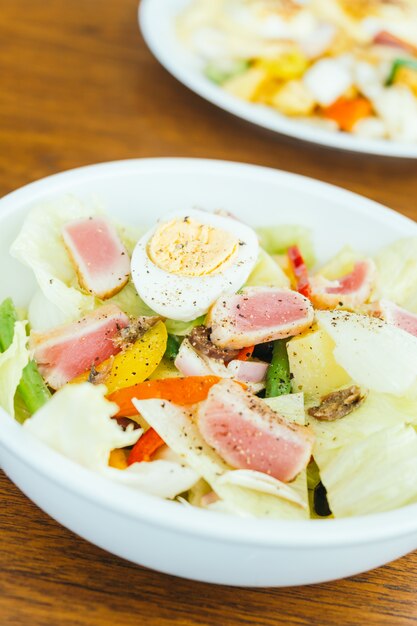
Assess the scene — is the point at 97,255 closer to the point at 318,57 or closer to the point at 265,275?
the point at 265,275

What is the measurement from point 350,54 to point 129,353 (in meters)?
2.68

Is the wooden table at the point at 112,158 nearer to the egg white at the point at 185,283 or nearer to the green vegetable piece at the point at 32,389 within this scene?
the green vegetable piece at the point at 32,389

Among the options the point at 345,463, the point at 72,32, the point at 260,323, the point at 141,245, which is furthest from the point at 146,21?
the point at 345,463

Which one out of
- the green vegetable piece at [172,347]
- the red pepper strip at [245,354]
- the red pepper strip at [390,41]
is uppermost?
the red pepper strip at [390,41]

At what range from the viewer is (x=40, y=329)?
2002 millimetres

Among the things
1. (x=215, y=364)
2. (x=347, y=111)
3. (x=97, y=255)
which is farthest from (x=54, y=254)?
(x=347, y=111)

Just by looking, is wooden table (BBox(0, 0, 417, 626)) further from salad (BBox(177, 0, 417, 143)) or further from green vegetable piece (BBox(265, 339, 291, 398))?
green vegetable piece (BBox(265, 339, 291, 398))

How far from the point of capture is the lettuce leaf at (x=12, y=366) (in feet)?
5.55

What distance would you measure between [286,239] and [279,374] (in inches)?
27.3

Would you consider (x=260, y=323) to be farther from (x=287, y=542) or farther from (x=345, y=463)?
(x=287, y=542)

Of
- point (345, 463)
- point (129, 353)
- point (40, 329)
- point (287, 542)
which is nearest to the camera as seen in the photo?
point (287, 542)

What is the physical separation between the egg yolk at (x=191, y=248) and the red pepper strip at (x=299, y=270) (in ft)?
0.78

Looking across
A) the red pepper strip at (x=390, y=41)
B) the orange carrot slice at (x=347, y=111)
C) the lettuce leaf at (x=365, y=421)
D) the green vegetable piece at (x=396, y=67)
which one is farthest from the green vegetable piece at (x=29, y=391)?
the red pepper strip at (x=390, y=41)

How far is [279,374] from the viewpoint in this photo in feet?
6.13
